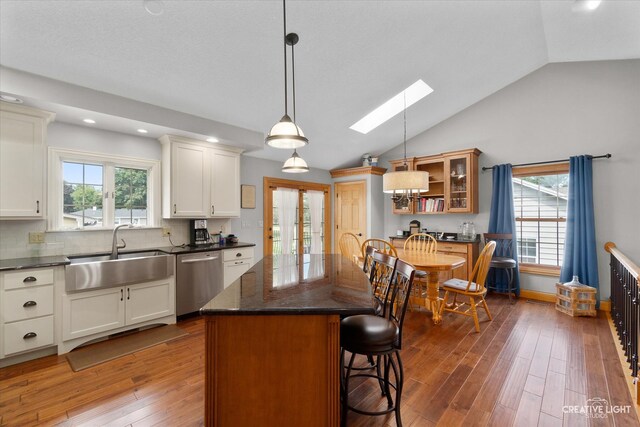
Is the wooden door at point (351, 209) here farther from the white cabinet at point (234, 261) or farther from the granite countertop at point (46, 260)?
the granite countertop at point (46, 260)

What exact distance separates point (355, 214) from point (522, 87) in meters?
3.56

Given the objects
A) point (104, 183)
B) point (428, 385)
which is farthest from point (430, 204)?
point (104, 183)

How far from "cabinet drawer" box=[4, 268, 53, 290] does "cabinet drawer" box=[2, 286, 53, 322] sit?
1.8 inches

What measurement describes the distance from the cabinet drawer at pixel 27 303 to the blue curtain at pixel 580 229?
6.20m

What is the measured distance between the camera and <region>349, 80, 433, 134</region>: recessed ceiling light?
4.43 meters

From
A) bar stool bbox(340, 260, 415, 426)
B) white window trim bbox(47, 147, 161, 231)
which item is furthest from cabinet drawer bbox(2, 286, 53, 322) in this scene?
bar stool bbox(340, 260, 415, 426)

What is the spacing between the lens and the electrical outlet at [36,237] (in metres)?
3.00

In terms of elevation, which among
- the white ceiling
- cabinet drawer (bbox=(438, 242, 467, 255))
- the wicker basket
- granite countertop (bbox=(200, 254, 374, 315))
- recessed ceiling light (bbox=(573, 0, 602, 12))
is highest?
recessed ceiling light (bbox=(573, 0, 602, 12))

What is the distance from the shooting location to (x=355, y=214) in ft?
20.1

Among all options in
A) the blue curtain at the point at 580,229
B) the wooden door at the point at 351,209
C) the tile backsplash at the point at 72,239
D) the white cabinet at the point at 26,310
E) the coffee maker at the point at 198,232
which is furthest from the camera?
the wooden door at the point at 351,209

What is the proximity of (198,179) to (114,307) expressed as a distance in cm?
179

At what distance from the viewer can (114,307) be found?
3.02 metres

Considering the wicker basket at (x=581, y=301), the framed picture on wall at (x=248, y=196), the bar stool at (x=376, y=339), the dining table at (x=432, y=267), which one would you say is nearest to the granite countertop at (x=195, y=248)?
the framed picture on wall at (x=248, y=196)

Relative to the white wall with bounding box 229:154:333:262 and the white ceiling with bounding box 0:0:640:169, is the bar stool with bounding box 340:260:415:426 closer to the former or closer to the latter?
the white ceiling with bounding box 0:0:640:169
